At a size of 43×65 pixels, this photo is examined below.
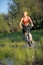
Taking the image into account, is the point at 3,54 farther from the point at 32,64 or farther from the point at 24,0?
the point at 24,0

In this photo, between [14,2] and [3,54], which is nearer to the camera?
[3,54]

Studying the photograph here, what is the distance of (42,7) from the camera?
65.9 meters

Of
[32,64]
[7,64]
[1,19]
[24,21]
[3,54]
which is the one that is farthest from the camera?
[1,19]

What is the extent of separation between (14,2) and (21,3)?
2031 millimetres

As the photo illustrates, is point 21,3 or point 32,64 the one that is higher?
point 32,64

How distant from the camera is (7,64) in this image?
28.2 ft

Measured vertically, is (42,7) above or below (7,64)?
below

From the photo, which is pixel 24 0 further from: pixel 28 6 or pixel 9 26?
pixel 9 26

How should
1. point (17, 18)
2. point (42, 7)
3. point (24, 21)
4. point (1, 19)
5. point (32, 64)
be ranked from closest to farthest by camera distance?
1. point (32, 64)
2. point (24, 21)
3. point (1, 19)
4. point (42, 7)
5. point (17, 18)

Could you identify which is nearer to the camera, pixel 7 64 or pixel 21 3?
pixel 7 64

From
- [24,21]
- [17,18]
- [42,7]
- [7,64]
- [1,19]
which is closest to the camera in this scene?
[7,64]

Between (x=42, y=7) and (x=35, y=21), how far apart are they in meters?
4.72

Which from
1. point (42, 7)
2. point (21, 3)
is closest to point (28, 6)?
point (21, 3)

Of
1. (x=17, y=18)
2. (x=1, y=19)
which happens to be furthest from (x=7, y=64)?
(x=17, y=18)
